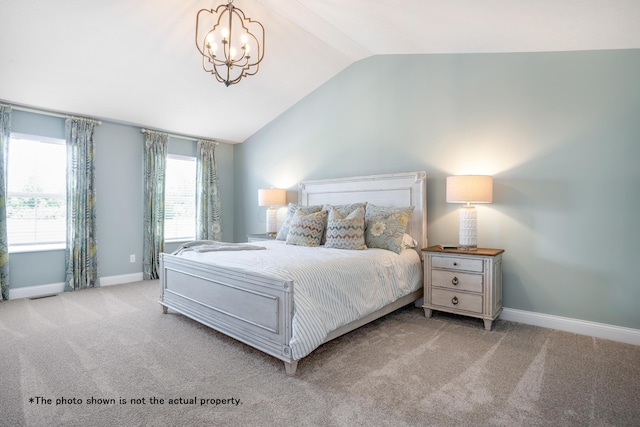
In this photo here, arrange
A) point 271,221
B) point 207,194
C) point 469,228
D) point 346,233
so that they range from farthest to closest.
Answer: point 207,194 < point 271,221 < point 346,233 < point 469,228

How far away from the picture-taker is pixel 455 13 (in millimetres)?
2611

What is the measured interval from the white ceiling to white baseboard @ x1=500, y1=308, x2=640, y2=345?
88.9 inches

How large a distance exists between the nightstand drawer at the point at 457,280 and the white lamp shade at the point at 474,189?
0.68m

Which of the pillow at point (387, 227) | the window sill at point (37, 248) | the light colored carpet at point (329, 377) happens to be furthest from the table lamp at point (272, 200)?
the window sill at point (37, 248)

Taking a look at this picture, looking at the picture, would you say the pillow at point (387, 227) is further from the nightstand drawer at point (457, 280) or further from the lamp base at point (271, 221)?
the lamp base at point (271, 221)

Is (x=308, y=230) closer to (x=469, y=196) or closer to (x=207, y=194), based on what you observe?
(x=469, y=196)

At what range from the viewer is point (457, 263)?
3062 mm

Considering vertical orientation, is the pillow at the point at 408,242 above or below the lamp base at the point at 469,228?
below

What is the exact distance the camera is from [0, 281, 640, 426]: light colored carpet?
5.63 ft

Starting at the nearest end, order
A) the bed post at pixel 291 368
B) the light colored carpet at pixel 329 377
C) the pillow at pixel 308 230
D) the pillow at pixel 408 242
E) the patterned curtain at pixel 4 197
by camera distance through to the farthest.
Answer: the light colored carpet at pixel 329 377 → the bed post at pixel 291 368 → the pillow at pixel 408 242 → the pillow at pixel 308 230 → the patterned curtain at pixel 4 197

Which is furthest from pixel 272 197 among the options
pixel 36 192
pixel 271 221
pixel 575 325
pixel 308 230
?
pixel 575 325

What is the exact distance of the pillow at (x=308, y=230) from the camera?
11.9 ft

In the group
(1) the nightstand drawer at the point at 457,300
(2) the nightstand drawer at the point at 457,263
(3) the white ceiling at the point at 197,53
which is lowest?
(1) the nightstand drawer at the point at 457,300

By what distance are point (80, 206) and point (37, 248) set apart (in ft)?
2.25
